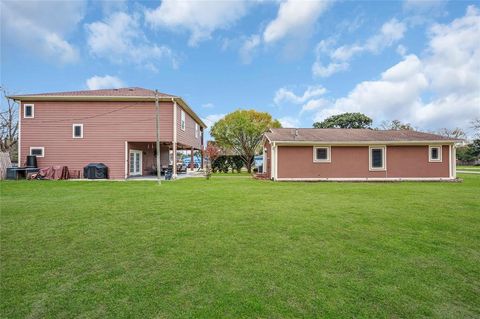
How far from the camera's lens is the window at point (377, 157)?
1709cm

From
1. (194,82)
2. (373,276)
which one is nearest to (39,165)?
(194,82)

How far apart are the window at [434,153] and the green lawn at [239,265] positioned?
12.6 metres

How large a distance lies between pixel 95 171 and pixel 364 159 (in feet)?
57.1

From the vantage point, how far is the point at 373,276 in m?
3.10

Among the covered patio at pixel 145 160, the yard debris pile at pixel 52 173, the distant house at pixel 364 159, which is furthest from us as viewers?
the covered patio at pixel 145 160

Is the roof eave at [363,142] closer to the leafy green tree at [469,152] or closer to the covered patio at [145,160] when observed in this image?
the covered patio at [145,160]

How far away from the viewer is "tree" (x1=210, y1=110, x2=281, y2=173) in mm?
26609

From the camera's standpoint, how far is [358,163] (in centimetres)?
1706

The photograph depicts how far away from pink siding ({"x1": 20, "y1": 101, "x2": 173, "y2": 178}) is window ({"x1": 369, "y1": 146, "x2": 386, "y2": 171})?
524 inches

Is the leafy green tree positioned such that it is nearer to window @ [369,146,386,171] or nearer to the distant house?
the distant house

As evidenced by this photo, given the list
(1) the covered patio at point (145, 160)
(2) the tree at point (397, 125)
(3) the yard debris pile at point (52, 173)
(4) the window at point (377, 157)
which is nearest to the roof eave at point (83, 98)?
(1) the covered patio at point (145, 160)

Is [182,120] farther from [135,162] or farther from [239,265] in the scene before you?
[239,265]

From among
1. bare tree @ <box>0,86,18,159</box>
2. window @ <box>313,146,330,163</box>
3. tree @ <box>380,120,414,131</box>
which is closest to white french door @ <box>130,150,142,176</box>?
window @ <box>313,146,330,163</box>

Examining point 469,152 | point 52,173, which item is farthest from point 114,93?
point 469,152
